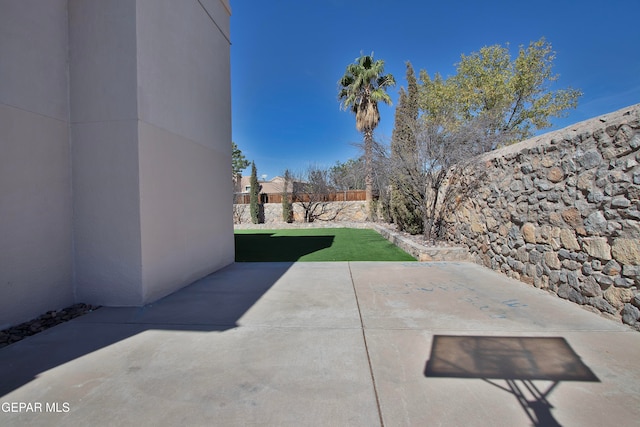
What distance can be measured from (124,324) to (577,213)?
5.84 meters

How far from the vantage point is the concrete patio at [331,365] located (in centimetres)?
190

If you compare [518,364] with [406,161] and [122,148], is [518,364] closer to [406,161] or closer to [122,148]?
[122,148]

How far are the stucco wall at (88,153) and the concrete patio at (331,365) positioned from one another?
626mm

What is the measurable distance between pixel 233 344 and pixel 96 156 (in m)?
3.29

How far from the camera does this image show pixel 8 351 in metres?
2.78

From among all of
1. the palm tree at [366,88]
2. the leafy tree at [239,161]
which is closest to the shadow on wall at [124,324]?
the palm tree at [366,88]

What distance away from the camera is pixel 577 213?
3.94 metres

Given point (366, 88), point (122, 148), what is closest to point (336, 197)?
point (366, 88)

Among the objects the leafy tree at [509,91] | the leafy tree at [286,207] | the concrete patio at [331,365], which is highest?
the leafy tree at [509,91]

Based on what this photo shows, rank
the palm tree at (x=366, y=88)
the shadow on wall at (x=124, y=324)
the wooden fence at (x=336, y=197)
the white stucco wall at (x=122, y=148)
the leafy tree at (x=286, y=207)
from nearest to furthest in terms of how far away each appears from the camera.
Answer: the shadow on wall at (x=124, y=324), the white stucco wall at (x=122, y=148), the palm tree at (x=366, y=88), the leafy tree at (x=286, y=207), the wooden fence at (x=336, y=197)

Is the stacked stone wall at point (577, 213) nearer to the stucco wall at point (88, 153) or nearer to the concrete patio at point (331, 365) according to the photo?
the concrete patio at point (331, 365)

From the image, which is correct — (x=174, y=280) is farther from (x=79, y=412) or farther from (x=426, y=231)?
(x=426, y=231)

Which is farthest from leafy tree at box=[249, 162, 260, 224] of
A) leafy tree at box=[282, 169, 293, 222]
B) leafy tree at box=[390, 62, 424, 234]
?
leafy tree at box=[390, 62, 424, 234]

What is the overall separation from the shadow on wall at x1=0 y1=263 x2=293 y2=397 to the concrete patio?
0.07 ft
